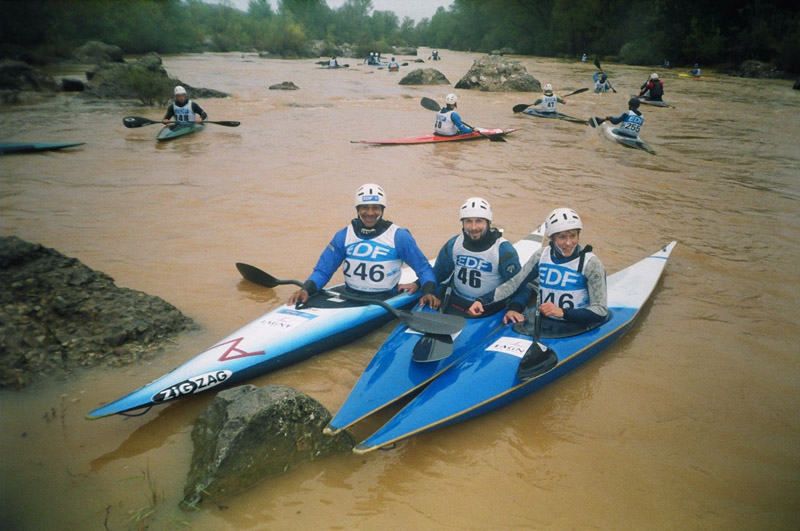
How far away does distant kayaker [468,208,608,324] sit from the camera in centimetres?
384

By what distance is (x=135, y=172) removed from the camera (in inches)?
358

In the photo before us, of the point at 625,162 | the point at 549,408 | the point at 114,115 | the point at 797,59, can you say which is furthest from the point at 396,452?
the point at 797,59

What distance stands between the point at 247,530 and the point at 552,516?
150cm

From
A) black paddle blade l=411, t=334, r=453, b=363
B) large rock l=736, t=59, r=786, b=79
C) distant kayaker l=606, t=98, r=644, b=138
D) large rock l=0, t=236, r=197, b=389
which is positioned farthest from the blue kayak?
large rock l=736, t=59, r=786, b=79

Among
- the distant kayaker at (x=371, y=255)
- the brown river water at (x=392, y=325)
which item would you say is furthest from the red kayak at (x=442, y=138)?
the distant kayaker at (x=371, y=255)

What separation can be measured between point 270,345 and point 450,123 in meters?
9.09

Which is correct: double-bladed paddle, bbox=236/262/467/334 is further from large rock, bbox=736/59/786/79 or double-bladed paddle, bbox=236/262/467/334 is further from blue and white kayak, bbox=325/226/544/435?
large rock, bbox=736/59/786/79

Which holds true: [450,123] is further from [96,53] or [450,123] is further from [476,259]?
[96,53]

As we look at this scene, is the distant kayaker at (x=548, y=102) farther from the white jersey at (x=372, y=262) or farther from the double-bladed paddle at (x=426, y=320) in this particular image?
the double-bladed paddle at (x=426, y=320)

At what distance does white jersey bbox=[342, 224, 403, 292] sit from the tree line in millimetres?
17428

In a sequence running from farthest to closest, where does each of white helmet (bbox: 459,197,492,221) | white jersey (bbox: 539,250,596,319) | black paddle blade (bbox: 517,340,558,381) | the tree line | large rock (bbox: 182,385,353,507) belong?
the tree line, white helmet (bbox: 459,197,492,221), white jersey (bbox: 539,250,596,319), black paddle blade (bbox: 517,340,558,381), large rock (bbox: 182,385,353,507)

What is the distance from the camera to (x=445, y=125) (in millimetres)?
11781

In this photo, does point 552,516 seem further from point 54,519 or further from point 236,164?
point 236,164

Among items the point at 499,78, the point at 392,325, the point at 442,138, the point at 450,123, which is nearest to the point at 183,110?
the point at 442,138
